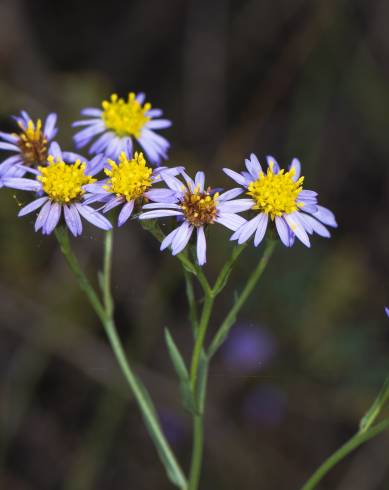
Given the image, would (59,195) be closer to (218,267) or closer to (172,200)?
(172,200)

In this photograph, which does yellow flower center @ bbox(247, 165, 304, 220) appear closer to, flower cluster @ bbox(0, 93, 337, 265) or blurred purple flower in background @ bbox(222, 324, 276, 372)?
flower cluster @ bbox(0, 93, 337, 265)

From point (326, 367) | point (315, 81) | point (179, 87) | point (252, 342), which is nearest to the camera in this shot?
point (326, 367)

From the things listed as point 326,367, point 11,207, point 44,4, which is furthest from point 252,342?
point 44,4

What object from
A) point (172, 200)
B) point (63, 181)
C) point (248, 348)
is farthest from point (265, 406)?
point (63, 181)

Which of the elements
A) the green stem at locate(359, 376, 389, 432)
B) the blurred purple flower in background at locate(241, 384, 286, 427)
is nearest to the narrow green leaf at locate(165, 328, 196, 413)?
the green stem at locate(359, 376, 389, 432)

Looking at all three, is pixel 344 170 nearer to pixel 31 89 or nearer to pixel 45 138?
pixel 31 89

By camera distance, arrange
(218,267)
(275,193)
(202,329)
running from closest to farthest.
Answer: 1. (202,329)
2. (275,193)
3. (218,267)

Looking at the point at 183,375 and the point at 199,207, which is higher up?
the point at 199,207
